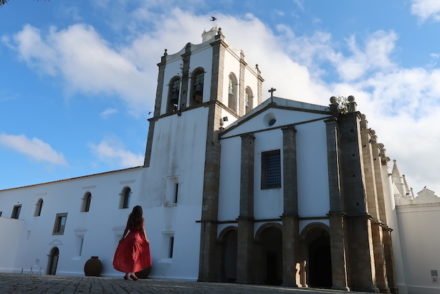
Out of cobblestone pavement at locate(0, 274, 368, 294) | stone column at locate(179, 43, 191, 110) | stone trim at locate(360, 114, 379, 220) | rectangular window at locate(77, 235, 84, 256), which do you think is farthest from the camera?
rectangular window at locate(77, 235, 84, 256)

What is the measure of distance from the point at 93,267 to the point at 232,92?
1434 centimetres

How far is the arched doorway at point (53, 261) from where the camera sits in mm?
27750

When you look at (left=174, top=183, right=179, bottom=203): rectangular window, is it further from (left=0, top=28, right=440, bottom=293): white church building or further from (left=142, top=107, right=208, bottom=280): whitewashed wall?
(left=142, top=107, right=208, bottom=280): whitewashed wall

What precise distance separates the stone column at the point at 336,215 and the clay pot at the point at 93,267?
14.6 meters

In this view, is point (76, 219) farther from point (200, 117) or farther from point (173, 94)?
point (200, 117)

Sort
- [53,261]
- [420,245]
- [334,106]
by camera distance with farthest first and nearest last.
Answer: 1. [53,261]
2. [420,245]
3. [334,106]

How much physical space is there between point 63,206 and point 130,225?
802 inches

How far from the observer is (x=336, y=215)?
16.4 m

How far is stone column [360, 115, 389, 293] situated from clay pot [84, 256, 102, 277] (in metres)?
16.1

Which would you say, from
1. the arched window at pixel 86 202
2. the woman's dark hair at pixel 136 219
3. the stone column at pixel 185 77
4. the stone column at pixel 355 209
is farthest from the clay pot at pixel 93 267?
the stone column at pixel 355 209

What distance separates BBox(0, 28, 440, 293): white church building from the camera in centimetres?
1728

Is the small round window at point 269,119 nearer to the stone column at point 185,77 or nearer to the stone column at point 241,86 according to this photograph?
the stone column at point 241,86

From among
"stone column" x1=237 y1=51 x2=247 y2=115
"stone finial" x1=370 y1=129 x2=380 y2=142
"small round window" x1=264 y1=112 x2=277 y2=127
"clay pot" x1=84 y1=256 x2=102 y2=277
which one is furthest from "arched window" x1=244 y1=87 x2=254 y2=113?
"clay pot" x1=84 y1=256 x2=102 y2=277

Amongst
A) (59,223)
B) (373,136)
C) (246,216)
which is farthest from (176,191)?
(373,136)
